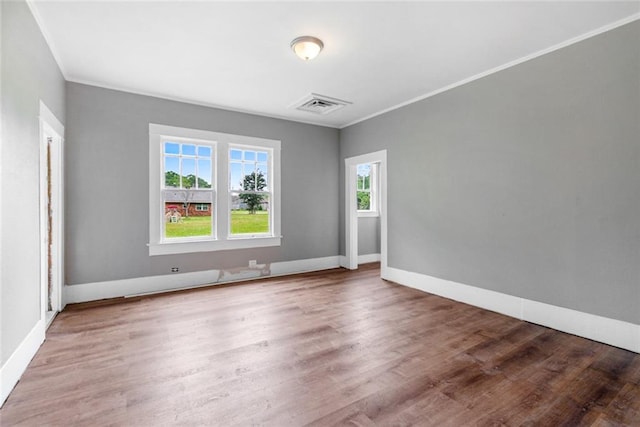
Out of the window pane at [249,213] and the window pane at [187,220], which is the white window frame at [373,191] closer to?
the window pane at [249,213]

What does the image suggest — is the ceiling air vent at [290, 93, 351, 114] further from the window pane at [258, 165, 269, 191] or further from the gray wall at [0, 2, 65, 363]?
the gray wall at [0, 2, 65, 363]

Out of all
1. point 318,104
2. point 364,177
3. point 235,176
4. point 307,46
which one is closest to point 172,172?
point 235,176

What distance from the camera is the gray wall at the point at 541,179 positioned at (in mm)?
2648

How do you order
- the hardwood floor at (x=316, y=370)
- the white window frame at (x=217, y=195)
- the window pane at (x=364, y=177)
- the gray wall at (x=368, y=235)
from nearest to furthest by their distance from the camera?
the hardwood floor at (x=316, y=370)
the white window frame at (x=217, y=195)
the gray wall at (x=368, y=235)
the window pane at (x=364, y=177)

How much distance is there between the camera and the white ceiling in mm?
2451

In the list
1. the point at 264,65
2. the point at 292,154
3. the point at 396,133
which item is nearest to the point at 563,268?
the point at 396,133

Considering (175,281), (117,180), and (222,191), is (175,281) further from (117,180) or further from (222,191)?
(117,180)

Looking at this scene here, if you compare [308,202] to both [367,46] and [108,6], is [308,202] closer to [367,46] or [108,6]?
[367,46]

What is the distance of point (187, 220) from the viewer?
183 inches

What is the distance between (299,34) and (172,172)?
9.38 ft

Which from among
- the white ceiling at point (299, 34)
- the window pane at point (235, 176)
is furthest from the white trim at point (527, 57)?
the window pane at point (235, 176)

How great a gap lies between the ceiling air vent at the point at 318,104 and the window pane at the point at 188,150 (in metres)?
1.66

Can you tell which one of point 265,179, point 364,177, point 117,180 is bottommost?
point 117,180

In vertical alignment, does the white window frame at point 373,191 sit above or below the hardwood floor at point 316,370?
above
